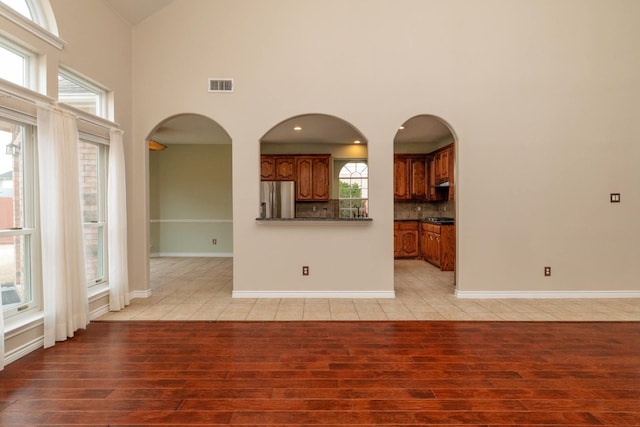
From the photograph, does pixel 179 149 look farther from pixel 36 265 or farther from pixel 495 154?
pixel 495 154

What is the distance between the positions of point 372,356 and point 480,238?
2.52 m

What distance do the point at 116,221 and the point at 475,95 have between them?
4512 millimetres

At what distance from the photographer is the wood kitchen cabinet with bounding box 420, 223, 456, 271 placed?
21.9 ft

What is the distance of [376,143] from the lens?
184 inches

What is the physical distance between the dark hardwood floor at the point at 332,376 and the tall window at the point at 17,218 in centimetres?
53

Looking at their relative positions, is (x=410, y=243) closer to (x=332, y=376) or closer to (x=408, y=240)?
(x=408, y=240)

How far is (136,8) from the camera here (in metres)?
4.41

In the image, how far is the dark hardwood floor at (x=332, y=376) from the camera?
2.10 metres

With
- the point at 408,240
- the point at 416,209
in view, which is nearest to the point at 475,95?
the point at 408,240

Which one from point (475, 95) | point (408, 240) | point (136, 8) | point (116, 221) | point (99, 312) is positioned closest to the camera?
point (99, 312)

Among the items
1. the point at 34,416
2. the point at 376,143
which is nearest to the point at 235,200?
the point at 376,143

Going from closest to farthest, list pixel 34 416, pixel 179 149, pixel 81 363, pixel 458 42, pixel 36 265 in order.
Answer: pixel 34 416 < pixel 81 363 < pixel 36 265 < pixel 458 42 < pixel 179 149

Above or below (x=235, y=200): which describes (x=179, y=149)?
above

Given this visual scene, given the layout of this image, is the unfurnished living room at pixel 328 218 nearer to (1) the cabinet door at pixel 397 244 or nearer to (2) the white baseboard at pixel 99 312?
(2) the white baseboard at pixel 99 312
